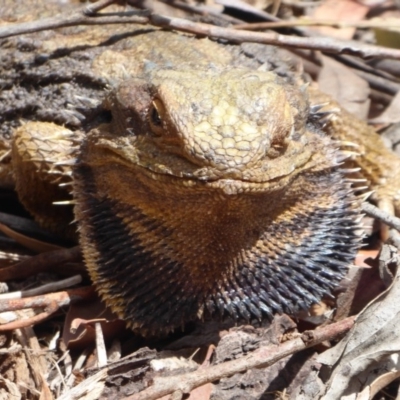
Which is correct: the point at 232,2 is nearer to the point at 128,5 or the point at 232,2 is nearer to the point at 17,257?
the point at 128,5

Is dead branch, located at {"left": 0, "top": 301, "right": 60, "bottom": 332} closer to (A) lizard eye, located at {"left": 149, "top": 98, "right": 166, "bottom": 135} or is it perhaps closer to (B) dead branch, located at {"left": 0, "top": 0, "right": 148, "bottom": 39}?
(A) lizard eye, located at {"left": 149, "top": 98, "right": 166, "bottom": 135}

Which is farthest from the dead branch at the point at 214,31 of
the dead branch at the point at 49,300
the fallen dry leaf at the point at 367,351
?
the fallen dry leaf at the point at 367,351

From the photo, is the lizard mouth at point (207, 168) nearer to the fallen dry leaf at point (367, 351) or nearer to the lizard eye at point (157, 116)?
the lizard eye at point (157, 116)

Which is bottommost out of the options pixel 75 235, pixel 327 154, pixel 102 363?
pixel 102 363

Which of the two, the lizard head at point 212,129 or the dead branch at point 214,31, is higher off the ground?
the dead branch at point 214,31

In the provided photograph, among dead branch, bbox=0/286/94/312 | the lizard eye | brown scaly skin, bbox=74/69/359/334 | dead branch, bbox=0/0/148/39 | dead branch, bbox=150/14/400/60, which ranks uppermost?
dead branch, bbox=150/14/400/60

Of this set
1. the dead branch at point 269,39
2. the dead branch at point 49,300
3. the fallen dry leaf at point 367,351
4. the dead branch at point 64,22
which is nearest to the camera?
the fallen dry leaf at point 367,351

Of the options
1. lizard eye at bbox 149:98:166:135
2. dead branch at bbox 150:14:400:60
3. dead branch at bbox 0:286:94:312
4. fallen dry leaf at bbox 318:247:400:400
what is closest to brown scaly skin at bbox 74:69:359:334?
lizard eye at bbox 149:98:166:135

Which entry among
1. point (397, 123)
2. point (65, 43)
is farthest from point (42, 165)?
point (397, 123)
